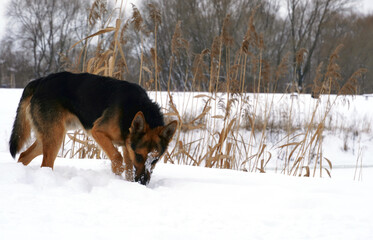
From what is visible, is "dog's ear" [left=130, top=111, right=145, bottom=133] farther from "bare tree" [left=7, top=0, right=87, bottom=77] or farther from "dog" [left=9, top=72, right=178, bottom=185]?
"bare tree" [left=7, top=0, right=87, bottom=77]

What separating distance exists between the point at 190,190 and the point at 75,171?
1.00m

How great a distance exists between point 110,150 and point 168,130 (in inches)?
22.4

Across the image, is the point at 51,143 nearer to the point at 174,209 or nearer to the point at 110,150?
the point at 110,150

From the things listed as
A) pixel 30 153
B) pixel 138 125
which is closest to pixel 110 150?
pixel 138 125

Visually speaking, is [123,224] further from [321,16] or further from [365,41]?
[365,41]

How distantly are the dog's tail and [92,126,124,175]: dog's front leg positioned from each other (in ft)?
2.66

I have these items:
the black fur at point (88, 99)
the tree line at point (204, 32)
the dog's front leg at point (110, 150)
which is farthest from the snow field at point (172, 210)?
the tree line at point (204, 32)

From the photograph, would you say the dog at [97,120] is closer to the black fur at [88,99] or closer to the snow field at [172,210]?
the black fur at [88,99]

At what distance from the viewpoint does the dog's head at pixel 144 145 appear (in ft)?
9.14

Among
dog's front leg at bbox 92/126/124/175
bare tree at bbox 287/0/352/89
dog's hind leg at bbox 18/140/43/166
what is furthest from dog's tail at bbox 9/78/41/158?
bare tree at bbox 287/0/352/89

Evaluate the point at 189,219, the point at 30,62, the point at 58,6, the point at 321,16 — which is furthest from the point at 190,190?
the point at 30,62

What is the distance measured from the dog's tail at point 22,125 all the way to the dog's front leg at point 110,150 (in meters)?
0.81

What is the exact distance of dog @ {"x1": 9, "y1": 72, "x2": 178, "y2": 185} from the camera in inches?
115

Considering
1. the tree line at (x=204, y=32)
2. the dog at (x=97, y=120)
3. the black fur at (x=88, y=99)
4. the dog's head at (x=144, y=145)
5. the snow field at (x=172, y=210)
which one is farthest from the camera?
the tree line at (x=204, y=32)
